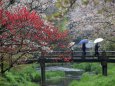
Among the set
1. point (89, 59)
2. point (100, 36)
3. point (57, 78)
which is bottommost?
point (57, 78)

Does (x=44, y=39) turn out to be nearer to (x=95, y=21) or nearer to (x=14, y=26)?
(x=14, y=26)

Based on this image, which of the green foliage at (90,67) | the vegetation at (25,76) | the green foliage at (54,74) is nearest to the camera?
the vegetation at (25,76)

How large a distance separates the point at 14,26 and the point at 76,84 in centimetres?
1512

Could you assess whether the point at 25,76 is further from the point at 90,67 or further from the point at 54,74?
the point at 90,67

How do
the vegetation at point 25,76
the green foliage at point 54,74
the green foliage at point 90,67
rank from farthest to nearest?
the green foliage at point 90,67
the green foliage at point 54,74
the vegetation at point 25,76

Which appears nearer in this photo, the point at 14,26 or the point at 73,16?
the point at 14,26

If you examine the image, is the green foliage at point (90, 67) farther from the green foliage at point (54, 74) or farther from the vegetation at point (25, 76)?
the vegetation at point (25, 76)

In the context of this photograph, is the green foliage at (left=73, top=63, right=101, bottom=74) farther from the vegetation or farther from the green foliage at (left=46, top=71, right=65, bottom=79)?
the vegetation

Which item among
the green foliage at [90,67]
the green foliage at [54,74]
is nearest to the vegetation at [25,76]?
the green foliage at [54,74]

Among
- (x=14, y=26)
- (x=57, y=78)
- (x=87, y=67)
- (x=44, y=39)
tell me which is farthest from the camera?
(x=87, y=67)

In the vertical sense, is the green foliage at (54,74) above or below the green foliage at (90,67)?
below

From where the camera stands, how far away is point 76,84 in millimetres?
25203

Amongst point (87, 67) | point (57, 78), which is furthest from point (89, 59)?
point (87, 67)

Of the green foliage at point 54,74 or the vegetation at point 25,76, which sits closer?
the vegetation at point 25,76
